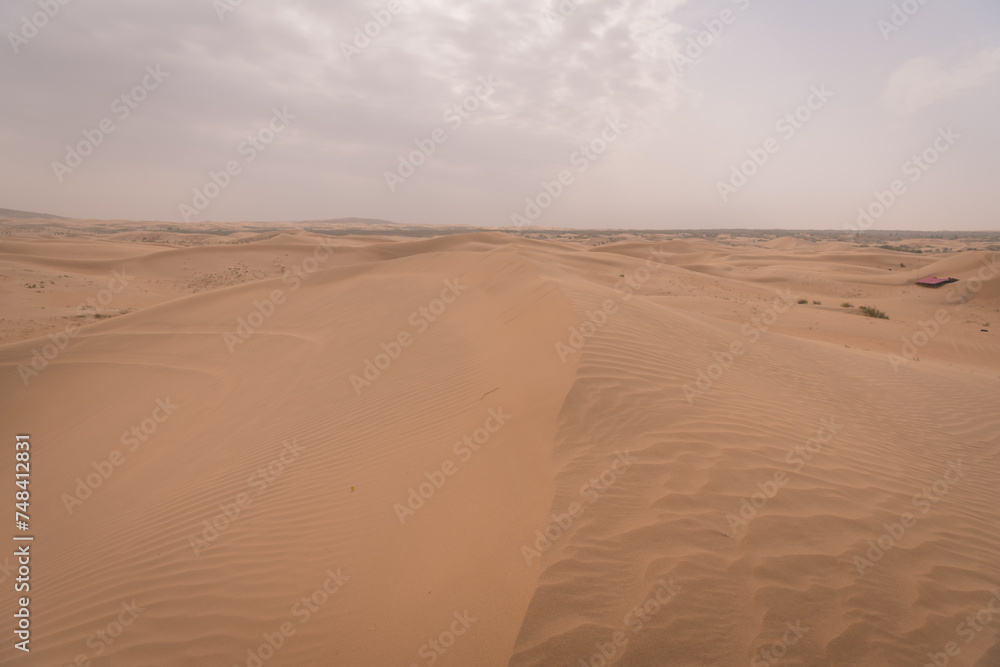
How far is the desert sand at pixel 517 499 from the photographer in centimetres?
240

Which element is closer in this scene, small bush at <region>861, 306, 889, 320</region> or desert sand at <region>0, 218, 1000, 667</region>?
desert sand at <region>0, 218, 1000, 667</region>

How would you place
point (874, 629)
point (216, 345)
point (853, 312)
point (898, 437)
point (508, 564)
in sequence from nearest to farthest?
point (874, 629), point (508, 564), point (898, 437), point (216, 345), point (853, 312)

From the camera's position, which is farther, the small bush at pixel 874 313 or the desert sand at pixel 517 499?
the small bush at pixel 874 313

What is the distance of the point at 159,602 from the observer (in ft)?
9.89

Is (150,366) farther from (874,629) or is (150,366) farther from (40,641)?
(874,629)

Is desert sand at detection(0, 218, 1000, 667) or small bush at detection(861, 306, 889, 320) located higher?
small bush at detection(861, 306, 889, 320)

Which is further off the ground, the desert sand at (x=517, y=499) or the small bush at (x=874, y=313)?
the small bush at (x=874, y=313)

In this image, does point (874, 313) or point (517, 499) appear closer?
point (517, 499)

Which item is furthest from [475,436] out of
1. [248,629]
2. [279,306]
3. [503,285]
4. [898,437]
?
[279,306]

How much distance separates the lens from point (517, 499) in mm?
3189

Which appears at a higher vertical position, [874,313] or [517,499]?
[874,313]

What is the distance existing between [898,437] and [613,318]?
363 cm

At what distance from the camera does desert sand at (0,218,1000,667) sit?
7.89ft

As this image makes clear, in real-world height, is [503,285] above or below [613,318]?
→ above
